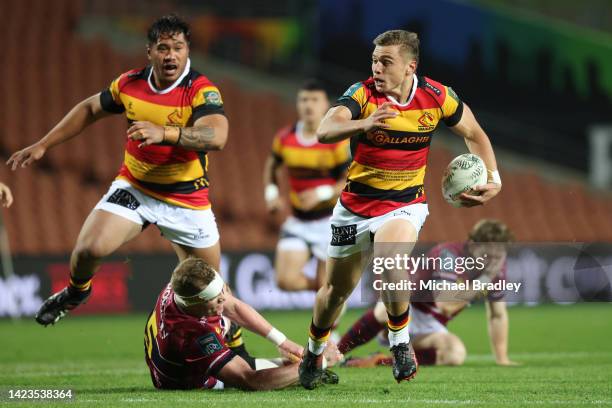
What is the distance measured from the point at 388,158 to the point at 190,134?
1.33 m

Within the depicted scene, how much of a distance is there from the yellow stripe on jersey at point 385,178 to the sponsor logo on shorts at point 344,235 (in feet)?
1.04

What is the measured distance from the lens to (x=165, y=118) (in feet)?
22.9

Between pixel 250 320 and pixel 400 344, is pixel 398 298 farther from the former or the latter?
pixel 250 320

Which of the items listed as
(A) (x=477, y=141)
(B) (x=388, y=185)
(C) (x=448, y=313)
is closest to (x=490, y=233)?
(C) (x=448, y=313)

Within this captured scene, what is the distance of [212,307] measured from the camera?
594cm

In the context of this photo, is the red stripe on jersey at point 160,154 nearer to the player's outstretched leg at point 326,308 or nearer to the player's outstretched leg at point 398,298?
the player's outstretched leg at point 326,308

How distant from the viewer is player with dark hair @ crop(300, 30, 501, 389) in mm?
6145

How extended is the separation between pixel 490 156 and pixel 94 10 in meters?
15.3

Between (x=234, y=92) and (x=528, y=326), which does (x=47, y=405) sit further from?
(x=234, y=92)

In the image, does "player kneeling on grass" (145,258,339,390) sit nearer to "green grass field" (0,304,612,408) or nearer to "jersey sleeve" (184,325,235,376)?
"jersey sleeve" (184,325,235,376)

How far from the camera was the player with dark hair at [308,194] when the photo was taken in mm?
9875

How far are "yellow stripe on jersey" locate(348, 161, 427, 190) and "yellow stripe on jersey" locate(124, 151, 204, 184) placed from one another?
1.43m

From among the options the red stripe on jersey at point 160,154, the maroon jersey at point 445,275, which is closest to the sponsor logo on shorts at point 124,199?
the red stripe on jersey at point 160,154

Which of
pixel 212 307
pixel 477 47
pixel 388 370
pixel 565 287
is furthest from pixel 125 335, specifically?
pixel 477 47
